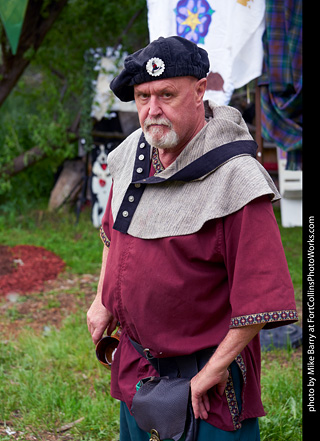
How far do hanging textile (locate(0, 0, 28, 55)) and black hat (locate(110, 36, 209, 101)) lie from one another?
139 inches

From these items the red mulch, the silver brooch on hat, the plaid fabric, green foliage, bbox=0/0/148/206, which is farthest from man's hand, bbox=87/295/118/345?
green foliage, bbox=0/0/148/206

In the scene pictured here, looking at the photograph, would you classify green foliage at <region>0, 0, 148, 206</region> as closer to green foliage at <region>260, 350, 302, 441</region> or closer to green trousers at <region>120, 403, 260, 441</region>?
green foliage at <region>260, 350, 302, 441</region>

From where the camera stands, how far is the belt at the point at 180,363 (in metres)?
1.87

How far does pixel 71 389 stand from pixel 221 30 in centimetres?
253

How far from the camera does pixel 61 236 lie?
788cm

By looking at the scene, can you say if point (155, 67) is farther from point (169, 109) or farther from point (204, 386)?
point (204, 386)

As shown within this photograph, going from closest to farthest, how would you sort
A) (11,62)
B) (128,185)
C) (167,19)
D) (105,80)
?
(128,185), (167,19), (11,62), (105,80)

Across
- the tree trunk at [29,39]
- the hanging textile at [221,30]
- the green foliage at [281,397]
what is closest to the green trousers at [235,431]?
the green foliage at [281,397]

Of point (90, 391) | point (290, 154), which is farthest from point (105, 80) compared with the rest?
point (90, 391)

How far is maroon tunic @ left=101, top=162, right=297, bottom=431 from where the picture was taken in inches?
66.4

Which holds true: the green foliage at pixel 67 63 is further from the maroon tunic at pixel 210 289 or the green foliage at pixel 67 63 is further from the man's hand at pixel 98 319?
the maroon tunic at pixel 210 289

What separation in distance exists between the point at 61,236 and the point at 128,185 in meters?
6.00

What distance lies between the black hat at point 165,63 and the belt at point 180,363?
2.92 feet

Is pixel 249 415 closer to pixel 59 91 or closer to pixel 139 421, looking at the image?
pixel 139 421
